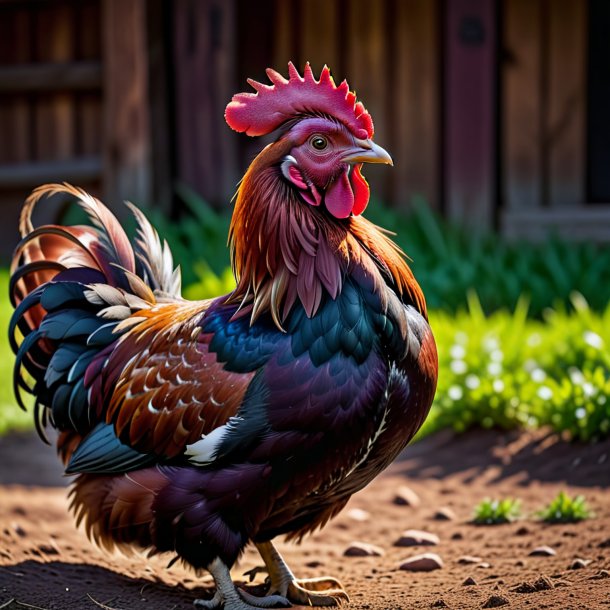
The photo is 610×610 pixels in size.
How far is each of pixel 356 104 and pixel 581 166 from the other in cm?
647

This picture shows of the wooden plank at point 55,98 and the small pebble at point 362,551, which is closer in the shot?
the small pebble at point 362,551

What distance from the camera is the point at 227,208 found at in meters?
9.39

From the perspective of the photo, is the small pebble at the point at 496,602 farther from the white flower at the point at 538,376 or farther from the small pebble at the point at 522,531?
the white flower at the point at 538,376

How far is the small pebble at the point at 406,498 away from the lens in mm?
5160

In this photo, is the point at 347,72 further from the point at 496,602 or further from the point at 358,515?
the point at 496,602

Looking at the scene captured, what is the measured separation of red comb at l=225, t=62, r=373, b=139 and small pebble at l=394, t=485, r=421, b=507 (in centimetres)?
238

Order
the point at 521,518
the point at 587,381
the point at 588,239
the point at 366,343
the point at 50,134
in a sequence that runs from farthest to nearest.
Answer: the point at 50,134 → the point at 588,239 → the point at 587,381 → the point at 521,518 → the point at 366,343

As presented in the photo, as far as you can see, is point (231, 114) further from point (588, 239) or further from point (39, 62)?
point (39, 62)

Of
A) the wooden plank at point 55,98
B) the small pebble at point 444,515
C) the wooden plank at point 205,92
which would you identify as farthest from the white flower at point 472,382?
the wooden plank at point 55,98

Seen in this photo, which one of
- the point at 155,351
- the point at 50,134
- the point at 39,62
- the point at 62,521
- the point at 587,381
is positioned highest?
the point at 39,62

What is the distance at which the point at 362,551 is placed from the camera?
175 inches

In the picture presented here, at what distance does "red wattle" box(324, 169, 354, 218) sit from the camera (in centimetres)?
329

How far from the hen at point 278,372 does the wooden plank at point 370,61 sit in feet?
20.0

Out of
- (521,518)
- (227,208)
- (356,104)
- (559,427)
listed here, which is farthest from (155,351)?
(227,208)
